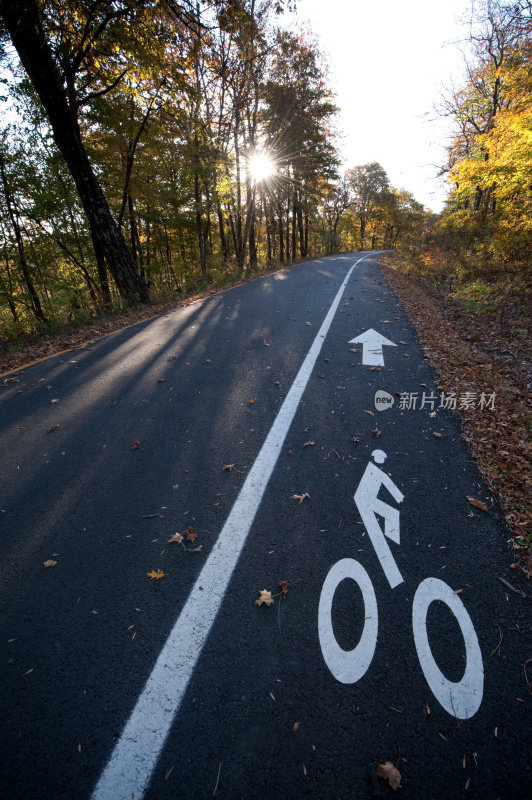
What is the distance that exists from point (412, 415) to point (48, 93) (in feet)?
35.8

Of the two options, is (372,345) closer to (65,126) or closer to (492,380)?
(492,380)

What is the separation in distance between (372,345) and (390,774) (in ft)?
19.0

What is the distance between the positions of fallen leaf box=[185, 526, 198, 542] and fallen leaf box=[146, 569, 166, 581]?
0.98ft

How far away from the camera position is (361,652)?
190 centimetres

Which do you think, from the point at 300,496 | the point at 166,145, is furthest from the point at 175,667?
the point at 166,145

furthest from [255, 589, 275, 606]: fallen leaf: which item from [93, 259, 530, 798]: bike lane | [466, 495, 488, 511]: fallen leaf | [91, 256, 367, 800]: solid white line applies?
[466, 495, 488, 511]: fallen leaf

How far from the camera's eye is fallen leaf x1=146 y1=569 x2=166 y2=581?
2.29m

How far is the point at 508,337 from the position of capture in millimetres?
6762

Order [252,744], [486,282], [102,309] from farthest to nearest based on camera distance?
[486,282] < [102,309] < [252,744]

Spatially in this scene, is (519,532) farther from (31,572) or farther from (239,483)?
(31,572)

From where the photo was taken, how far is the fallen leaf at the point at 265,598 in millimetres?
2145

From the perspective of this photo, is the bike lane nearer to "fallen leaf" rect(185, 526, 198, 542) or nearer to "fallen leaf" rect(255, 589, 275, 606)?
"fallen leaf" rect(255, 589, 275, 606)

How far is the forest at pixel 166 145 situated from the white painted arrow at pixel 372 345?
5543 mm

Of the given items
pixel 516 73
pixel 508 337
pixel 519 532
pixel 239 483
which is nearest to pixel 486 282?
pixel 508 337
